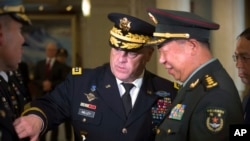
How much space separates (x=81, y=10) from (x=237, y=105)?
543 centimetres

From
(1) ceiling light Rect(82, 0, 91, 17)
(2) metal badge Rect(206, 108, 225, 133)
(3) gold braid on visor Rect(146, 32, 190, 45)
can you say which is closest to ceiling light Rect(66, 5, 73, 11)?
(1) ceiling light Rect(82, 0, 91, 17)

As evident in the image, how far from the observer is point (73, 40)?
23.9 ft

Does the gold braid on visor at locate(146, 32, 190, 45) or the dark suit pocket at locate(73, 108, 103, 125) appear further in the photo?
the dark suit pocket at locate(73, 108, 103, 125)

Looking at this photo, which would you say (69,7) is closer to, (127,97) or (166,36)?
(127,97)

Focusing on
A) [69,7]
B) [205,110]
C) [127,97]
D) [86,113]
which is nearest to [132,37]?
[127,97]

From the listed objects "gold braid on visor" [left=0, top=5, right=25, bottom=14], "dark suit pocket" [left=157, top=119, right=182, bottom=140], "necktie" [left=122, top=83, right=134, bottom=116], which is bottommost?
"dark suit pocket" [left=157, top=119, right=182, bottom=140]

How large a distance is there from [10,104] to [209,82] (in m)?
0.82

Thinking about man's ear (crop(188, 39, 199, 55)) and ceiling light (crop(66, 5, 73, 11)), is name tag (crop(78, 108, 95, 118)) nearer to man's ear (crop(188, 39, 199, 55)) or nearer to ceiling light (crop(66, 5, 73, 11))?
man's ear (crop(188, 39, 199, 55))

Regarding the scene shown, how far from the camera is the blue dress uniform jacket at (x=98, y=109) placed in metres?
2.06

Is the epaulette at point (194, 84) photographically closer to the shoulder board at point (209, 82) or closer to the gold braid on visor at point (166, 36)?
the shoulder board at point (209, 82)

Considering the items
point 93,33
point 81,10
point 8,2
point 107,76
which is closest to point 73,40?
point 81,10

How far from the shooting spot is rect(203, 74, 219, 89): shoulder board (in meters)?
1.59

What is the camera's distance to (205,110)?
5.03 ft

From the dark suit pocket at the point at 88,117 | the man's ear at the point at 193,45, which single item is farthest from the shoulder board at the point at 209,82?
the dark suit pocket at the point at 88,117
